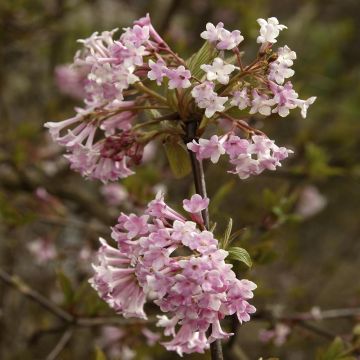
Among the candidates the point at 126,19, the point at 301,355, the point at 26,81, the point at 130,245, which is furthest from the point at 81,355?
the point at 130,245

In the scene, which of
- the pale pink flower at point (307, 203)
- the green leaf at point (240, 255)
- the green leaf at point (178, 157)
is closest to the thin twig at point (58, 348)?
the green leaf at point (178, 157)

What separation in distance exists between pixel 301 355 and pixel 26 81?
114 inches

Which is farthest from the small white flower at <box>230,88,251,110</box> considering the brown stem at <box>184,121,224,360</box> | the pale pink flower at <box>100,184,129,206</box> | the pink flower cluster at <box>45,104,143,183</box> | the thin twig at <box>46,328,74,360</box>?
the pale pink flower at <box>100,184,129,206</box>

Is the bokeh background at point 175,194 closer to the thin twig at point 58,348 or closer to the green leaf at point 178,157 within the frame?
the thin twig at point 58,348

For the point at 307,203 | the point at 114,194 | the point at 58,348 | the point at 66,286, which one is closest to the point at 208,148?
the point at 66,286

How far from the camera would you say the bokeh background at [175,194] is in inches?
78.7

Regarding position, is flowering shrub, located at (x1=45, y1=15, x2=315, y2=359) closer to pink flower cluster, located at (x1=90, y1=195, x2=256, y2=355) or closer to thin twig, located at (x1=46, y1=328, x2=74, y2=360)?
pink flower cluster, located at (x1=90, y1=195, x2=256, y2=355)

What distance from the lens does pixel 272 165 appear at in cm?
102

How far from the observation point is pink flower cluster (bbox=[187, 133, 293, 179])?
1.01m

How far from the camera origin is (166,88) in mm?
1132

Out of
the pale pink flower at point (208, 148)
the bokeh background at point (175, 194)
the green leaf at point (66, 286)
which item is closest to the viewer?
the pale pink flower at point (208, 148)

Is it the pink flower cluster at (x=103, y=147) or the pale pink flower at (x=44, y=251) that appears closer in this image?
the pink flower cluster at (x=103, y=147)

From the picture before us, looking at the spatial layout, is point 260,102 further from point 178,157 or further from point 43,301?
point 43,301

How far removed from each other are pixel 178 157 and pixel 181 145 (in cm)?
3
